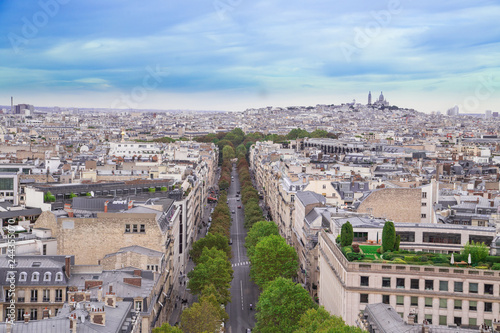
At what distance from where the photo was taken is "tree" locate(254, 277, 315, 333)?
167ft

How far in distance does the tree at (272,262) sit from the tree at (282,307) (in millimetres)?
11948

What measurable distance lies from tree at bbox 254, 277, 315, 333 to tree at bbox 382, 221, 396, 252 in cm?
732

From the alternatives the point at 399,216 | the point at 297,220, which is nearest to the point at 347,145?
the point at 297,220

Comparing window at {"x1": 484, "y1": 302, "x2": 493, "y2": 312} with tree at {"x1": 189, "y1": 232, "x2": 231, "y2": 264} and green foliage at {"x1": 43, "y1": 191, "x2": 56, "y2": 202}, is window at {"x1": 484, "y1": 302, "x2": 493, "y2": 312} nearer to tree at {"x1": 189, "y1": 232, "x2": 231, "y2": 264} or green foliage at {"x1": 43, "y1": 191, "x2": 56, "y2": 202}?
tree at {"x1": 189, "y1": 232, "x2": 231, "y2": 264}

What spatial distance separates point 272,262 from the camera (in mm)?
66375

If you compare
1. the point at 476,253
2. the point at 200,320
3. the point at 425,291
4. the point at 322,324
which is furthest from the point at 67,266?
the point at 476,253

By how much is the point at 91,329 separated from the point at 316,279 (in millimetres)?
32825

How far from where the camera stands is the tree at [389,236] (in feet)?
159

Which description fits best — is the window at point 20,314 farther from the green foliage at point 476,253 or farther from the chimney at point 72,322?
the green foliage at point 476,253

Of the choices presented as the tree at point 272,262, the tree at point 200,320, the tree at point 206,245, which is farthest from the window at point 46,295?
the tree at point 206,245

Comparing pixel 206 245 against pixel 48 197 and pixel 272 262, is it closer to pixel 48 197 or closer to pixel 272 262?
pixel 272 262

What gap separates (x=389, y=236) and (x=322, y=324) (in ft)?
33.7

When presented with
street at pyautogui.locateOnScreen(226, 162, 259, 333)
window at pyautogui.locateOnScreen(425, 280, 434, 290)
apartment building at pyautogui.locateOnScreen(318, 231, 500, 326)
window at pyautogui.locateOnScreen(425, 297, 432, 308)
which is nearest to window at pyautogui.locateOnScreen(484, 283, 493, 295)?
apartment building at pyautogui.locateOnScreen(318, 231, 500, 326)

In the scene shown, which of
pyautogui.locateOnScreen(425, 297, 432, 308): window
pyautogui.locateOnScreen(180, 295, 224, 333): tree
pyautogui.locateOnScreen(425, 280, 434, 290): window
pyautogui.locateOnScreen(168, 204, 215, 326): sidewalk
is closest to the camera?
pyautogui.locateOnScreen(425, 297, 432, 308): window
